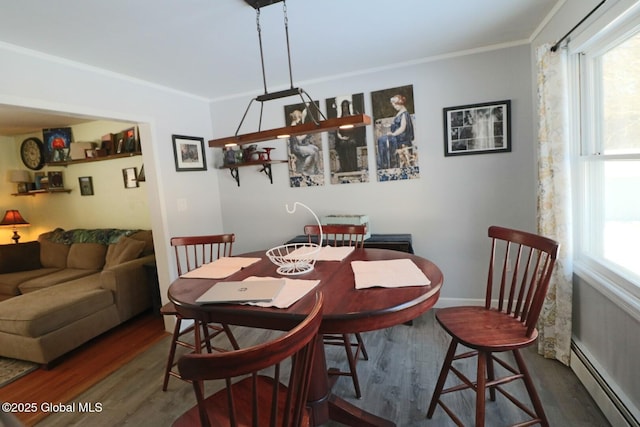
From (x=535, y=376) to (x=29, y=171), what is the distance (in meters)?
6.24

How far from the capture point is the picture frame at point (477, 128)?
263cm

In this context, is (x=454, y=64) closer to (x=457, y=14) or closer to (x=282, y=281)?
(x=457, y=14)

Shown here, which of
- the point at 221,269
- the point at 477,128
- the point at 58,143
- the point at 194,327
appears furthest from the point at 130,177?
the point at 477,128

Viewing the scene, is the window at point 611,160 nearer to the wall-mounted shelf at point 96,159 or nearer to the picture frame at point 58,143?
the wall-mounted shelf at point 96,159

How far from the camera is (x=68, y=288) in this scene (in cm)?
302

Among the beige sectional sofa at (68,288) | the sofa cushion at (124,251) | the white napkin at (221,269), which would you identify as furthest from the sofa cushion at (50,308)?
the white napkin at (221,269)

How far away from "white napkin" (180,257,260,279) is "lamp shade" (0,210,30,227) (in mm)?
4431

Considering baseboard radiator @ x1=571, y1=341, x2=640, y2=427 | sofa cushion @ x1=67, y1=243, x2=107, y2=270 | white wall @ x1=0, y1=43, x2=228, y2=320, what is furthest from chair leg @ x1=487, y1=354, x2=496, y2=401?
sofa cushion @ x1=67, y1=243, x2=107, y2=270

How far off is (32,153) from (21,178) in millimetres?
375

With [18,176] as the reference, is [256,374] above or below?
below

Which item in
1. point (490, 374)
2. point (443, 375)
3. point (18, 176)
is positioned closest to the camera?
point (443, 375)

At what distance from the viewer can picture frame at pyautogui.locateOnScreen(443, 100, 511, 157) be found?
2.63m

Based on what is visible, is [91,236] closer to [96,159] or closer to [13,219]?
[96,159]

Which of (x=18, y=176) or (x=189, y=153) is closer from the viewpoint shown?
(x=189, y=153)
